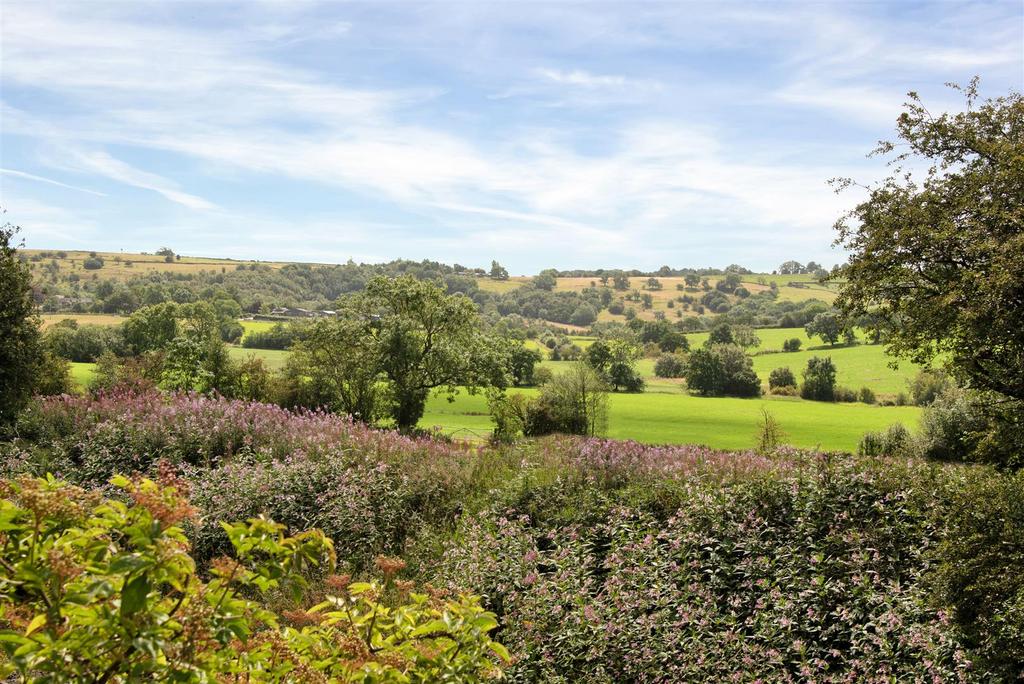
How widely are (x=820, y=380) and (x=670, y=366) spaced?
604 inches

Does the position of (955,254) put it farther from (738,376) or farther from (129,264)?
(129,264)

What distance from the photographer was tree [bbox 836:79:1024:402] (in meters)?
8.84

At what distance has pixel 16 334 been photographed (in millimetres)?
12367

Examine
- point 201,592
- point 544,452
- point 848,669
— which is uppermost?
point 201,592

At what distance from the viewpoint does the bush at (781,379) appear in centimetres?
5428

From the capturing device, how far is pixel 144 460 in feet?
32.9

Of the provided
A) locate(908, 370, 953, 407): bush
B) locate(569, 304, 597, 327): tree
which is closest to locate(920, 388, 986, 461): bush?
locate(908, 370, 953, 407): bush

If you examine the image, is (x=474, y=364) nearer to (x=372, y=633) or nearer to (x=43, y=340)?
(x=43, y=340)

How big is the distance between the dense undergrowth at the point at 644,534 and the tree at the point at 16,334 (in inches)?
71.5

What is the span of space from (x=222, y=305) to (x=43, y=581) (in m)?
68.9

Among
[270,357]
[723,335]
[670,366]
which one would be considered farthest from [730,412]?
[270,357]

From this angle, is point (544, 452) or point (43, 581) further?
point (544, 452)

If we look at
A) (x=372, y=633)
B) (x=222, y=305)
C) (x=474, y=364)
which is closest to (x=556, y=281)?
(x=222, y=305)

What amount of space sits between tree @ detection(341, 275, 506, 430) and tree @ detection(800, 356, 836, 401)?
116 feet
